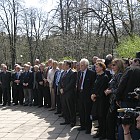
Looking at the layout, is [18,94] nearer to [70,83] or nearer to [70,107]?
[70,107]

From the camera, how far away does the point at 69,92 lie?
320 inches

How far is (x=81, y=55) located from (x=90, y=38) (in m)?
2.18

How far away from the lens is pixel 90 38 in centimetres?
2236

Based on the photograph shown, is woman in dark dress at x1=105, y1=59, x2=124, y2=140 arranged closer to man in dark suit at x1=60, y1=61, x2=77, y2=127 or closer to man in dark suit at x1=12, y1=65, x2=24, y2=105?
man in dark suit at x1=60, y1=61, x2=77, y2=127

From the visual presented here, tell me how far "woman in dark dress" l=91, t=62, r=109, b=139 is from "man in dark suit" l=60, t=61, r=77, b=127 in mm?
1445

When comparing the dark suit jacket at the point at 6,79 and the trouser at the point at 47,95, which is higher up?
the dark suit jacket at the point at 6,79

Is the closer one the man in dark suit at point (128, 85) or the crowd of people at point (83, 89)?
the man in dark suit at point (128, 85)

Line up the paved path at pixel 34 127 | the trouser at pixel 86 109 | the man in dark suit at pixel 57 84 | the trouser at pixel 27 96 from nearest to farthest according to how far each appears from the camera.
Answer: the paved path at pixel 34 127
the trouser at pixel 86 109
the man in dark suit at pixel 57 84
the trouser at pixel 27 96

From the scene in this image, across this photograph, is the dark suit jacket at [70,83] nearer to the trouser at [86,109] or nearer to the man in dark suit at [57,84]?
the trouser at [86,109]

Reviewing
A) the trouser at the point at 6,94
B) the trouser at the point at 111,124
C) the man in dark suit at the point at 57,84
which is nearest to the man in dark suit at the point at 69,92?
the man in dark suit at the point at 57,84

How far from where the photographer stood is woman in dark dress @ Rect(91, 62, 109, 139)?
6.62m

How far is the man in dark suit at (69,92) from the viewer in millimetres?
8094

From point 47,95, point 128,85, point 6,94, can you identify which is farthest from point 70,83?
point 6,94

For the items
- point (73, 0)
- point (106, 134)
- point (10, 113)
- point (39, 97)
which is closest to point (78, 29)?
point (73, 0)
